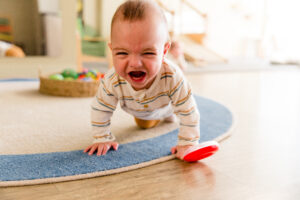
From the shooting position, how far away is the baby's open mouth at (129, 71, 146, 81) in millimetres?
751

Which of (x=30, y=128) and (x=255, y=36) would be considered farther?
(x=255, y=36)

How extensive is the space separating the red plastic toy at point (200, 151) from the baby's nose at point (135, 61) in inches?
12.1

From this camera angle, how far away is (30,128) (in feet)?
3.63

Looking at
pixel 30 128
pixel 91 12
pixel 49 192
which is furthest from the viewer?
pixel 91 12

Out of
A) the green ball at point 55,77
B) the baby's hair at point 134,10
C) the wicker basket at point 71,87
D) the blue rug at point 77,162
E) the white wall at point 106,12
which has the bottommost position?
the blue rug at point 77,162

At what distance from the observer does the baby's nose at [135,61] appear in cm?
70

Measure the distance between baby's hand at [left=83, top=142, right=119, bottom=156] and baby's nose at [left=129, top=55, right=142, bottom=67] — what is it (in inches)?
12.6

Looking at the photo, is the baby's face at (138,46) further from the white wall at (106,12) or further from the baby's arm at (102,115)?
the white wall at (106,12)

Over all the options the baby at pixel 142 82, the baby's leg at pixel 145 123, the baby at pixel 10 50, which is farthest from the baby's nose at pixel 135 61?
the baby at pixel 10 50

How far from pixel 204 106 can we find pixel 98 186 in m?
0.97

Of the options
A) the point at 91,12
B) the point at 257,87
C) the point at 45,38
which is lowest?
the point at 257,87

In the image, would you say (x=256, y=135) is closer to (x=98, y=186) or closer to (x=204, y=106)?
(x=204, y=106)

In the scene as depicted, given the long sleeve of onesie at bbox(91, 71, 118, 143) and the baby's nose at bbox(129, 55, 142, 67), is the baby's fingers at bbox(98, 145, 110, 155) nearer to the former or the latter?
the long sleeve of onesie at bbox(91, 71, 118, 143)

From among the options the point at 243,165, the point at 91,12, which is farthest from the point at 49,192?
the point at 91,12
